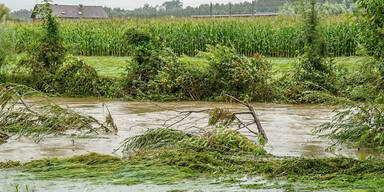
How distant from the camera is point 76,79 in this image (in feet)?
51.9

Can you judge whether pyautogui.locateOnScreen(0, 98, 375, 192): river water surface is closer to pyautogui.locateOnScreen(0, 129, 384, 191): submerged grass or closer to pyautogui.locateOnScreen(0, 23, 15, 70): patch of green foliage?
pyautogui.locateOnScreen(0, 129, 384, 191): submerged grass

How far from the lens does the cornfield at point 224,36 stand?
86.5 ft

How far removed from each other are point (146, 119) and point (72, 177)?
5.16 metres

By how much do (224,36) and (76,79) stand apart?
13.1m

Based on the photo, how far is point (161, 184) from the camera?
6.16 m

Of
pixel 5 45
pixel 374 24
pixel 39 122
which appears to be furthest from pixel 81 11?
pixel 374 24

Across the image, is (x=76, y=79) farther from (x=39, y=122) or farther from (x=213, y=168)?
(x=213, y=168)

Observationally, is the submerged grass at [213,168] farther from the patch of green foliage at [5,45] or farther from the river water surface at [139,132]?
the patch of green foliage at [5,45]

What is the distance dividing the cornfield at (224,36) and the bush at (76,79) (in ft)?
33.0

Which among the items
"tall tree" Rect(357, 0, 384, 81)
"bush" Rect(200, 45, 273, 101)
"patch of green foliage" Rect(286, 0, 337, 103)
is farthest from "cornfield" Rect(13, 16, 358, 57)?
"tall tree" Rect(357, 0, 384, 81)

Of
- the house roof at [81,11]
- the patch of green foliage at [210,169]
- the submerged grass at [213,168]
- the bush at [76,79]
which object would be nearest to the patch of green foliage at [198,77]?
the bush at [76,79]

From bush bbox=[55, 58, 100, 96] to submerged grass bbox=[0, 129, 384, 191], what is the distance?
8378 mm

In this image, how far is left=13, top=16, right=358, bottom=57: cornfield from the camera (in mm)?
26359

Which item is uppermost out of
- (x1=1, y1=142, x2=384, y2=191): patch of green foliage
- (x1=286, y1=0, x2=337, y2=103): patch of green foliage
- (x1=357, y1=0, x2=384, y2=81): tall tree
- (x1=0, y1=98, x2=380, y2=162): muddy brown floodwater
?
(x1=357, y1=0, x2=384, y2=81): tall tree
